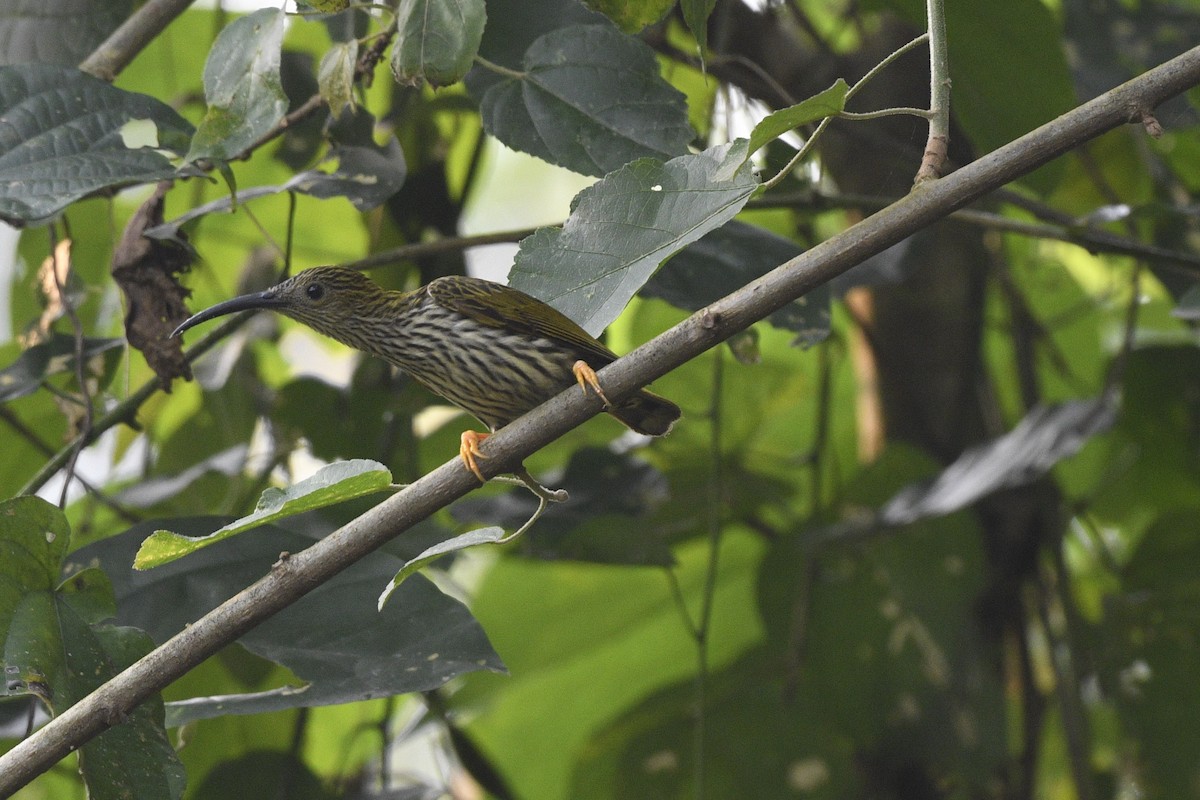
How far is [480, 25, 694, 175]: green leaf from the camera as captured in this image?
213 centimetres

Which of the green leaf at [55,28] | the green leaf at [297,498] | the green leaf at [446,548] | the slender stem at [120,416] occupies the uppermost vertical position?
the green leaf at [55,28]

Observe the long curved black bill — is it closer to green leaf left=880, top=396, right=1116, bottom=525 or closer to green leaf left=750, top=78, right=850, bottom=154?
green leaf left=750, top=78, right=850, bottom=154

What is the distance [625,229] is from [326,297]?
1.20 metres

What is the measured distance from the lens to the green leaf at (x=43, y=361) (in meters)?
2.45

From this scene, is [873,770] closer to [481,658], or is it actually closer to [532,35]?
[481,658]

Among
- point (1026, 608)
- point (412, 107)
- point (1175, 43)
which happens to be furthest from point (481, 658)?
point (1175, 43)

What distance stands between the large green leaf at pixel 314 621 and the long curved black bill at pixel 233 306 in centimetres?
36

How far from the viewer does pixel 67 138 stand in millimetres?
2074

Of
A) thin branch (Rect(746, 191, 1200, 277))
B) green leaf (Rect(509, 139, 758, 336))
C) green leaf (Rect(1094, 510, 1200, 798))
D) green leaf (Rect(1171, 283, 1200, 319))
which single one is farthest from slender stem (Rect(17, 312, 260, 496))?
green leaf (Rect(1094, 510, 1200, 798))

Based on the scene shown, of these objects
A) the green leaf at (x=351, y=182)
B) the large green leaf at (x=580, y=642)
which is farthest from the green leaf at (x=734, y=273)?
the large green leaf at (x=580, y=642)

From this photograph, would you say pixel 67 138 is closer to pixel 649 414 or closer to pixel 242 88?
pixel 242 88

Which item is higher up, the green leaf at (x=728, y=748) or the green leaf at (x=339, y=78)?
the green leaf at (x=339, y=78)

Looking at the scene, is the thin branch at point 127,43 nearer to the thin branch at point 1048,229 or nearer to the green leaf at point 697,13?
the green leaf at point 697,13

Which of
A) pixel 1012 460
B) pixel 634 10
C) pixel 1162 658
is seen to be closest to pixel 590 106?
pixel 634 10
